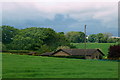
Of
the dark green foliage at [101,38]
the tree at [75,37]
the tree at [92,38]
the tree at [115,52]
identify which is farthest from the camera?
the tree at [92,38]

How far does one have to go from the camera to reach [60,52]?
64.7 meters

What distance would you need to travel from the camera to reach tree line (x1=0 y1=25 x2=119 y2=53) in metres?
52.0

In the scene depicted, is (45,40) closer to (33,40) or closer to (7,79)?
(33,40)

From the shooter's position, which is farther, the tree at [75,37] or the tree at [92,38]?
the tree at [92,38]

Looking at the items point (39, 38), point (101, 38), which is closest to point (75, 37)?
point (101, 38)

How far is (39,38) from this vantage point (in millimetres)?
72000

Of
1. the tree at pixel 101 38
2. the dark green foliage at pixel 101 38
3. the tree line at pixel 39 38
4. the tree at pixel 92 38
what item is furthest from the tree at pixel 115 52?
the tree at pixel 92 38

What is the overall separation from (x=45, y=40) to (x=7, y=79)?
6656 cm

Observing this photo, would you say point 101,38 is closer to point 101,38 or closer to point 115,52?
point 101,38

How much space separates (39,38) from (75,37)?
34.4 meters

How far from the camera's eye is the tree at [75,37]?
10019 centimetres

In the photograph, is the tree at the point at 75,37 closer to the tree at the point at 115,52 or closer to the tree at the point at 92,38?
the tree at the point at 92,38

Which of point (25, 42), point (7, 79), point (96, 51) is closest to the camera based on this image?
point (7, 79)

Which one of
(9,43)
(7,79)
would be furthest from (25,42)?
(7,79)
